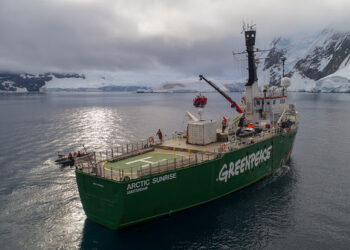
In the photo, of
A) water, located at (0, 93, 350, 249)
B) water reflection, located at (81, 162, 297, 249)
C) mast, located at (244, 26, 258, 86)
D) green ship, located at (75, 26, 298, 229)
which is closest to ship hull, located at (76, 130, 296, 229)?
green ship, located at (75, 26, 298, 229)

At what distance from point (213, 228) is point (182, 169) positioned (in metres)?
5.22

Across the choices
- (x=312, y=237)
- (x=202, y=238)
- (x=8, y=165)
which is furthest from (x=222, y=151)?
(x=8, y=165)

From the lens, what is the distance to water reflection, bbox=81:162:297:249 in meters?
20.2

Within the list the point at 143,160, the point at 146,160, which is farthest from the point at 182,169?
the point at 143,160

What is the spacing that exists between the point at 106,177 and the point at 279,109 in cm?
2848

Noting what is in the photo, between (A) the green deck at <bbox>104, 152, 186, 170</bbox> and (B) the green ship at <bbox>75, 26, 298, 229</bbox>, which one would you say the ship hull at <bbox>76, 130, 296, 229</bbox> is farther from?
(A) the green deck at <bbox>104, 152, 186, 170</bbox>

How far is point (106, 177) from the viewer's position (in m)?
20.5

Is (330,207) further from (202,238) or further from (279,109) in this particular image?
(279,109)

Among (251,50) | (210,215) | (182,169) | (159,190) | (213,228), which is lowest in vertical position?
(213,228)

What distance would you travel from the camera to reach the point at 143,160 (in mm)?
25172

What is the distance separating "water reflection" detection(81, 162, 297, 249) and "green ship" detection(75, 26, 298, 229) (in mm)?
757

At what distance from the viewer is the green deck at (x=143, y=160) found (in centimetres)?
2369

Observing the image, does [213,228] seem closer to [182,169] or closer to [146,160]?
[182,169]

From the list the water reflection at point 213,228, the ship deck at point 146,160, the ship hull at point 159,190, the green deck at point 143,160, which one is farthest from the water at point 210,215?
the green deck at point 143,160
